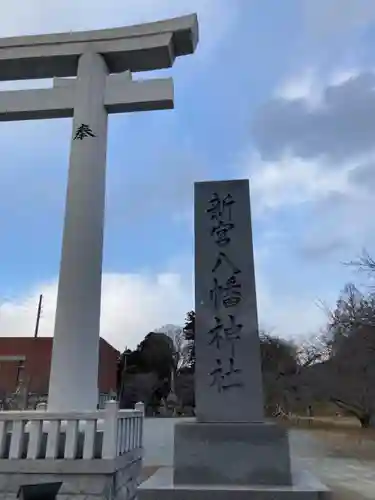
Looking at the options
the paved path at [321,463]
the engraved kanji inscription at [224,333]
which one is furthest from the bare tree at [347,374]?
the engraved kanji inscription at [224,333]

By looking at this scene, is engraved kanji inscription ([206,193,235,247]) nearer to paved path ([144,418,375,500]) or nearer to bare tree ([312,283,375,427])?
paved path ([144,418,375,500])

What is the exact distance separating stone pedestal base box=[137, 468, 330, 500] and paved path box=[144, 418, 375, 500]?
4.46 ft

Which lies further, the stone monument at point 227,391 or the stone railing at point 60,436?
the stone railing at point 60,436

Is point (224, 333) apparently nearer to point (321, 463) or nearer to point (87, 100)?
point (87, 100)

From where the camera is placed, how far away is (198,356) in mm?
4051

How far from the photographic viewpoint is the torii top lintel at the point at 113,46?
6.31m

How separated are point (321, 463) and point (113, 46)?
28.9 feet

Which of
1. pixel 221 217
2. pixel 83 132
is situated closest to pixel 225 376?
pixel 221 217

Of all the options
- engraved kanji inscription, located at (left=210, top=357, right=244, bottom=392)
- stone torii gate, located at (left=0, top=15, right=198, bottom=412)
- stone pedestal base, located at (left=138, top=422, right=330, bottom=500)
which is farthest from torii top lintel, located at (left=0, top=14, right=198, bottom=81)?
stone pedestal base, located at (left=138, top=422, right=330, bottom=500)

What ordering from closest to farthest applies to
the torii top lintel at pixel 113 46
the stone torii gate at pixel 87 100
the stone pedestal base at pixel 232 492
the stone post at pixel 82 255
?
1. the stone pedestal base at pixel 232 492
2. the stone post at pixel 82 255
3. the stone torii gate at pixel 87 100
4. the torii top lintel at pixel 113 46

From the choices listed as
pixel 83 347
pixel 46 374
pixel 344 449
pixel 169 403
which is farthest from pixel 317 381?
pixel 83 347

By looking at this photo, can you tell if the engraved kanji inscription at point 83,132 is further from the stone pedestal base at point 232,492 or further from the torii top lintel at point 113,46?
the stone pedestal base at point 232,492

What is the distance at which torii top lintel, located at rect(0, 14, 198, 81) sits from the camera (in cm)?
631

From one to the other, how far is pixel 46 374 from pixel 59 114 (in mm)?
17021
